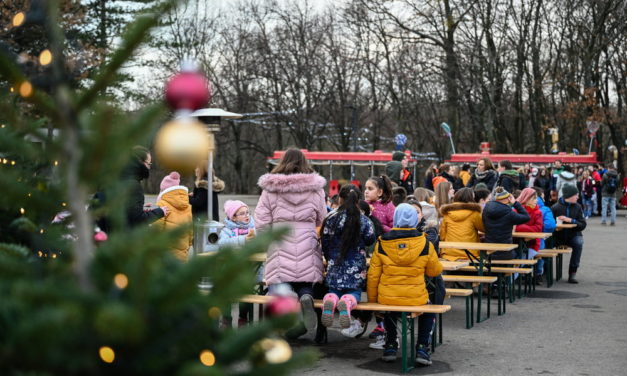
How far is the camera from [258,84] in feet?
173

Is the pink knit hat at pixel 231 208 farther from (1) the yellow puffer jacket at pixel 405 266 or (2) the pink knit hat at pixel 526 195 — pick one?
(2) the pink knit hat at pixel 526 195

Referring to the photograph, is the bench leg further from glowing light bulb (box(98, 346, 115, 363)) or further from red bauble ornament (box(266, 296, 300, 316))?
glowing light bulb (box(98, 346, 115, 363))

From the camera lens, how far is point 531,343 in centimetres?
917

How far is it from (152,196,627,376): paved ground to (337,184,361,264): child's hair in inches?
40.9

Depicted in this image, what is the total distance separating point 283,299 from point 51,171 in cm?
62

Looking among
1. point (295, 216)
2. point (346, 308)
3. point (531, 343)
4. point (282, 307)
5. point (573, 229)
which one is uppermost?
point (282, 307)

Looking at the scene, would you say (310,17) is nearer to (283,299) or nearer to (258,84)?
(258,84)

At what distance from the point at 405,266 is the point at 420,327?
0.64 meters

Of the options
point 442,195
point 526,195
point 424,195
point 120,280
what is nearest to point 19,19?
point 120,280

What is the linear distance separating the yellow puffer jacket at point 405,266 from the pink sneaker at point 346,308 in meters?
0.24

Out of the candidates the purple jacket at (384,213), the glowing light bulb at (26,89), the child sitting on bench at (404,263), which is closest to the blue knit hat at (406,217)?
the child sitting on bench at (404,263)

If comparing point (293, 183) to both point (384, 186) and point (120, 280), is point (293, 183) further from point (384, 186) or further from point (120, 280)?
point (120, 280)

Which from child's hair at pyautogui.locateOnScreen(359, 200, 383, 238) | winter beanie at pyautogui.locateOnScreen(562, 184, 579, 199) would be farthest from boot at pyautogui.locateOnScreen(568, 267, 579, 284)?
child's hair at pyautogui.locateOnScreen(359, 200, 383, 238)

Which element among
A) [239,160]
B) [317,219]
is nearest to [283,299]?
[317,219]
